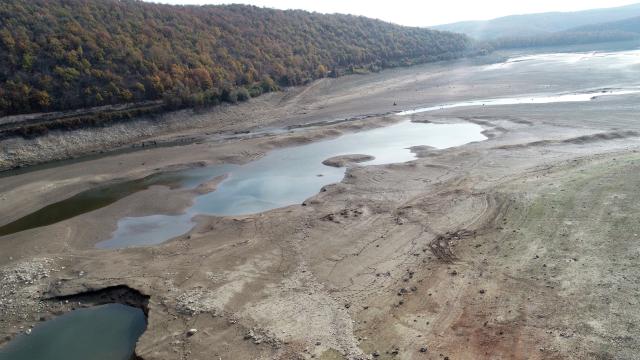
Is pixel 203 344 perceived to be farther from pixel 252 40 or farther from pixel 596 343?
pixel 252 40

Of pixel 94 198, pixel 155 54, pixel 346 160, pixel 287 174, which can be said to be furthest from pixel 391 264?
pixel 155 54

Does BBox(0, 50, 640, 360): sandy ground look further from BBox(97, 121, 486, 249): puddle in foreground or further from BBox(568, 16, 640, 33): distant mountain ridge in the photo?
BBox(568, 16, 640, 33): distant mountain ridge

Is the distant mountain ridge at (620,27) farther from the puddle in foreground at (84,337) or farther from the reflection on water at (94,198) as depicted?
the puddle in foreground at (84,337)

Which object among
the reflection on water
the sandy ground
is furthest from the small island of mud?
the reflection on water

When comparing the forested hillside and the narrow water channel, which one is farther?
the forested hillside

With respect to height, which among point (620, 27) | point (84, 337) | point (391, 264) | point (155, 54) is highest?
point (155, 54)

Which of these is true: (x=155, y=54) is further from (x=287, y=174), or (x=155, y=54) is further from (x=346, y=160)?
(x=346, y=160)

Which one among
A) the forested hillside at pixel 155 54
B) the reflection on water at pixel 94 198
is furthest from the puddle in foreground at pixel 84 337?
the forested hillside at pixel 155 54
